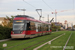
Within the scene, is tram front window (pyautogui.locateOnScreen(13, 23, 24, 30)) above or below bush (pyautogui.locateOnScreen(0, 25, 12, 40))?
above

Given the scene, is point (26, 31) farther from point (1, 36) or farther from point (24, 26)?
point (1, 36)

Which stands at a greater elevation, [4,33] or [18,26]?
[18,26]

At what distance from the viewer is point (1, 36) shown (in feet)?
79.5

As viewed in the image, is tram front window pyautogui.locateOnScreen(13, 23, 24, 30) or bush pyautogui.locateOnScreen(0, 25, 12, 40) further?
bush pyautogui.locateOnScreen(0, 25, 12, 40)

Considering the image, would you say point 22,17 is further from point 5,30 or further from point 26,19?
point 5,30

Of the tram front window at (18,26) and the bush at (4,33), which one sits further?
the bush at (4,33)

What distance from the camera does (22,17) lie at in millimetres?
24859

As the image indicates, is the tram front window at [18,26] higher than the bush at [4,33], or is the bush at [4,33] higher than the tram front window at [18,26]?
the tram front window at [18,26]

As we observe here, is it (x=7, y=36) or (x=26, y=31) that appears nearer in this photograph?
(x=26, y=31)

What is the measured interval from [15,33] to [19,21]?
1.93 metres

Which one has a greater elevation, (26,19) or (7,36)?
(26,19)

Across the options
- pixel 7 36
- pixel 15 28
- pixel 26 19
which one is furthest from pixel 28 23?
pixel 7 36

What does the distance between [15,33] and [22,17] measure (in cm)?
293

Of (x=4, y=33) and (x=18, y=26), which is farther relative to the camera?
(x=4, y=33)
